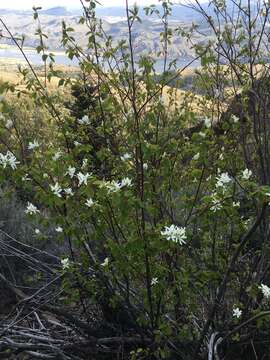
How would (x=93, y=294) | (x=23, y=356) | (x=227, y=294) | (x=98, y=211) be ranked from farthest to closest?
(x=23, y=356), (x=227, y=294), (x=93, y=294), (x=98, y=211)

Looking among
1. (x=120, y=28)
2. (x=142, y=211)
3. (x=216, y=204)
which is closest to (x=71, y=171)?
(x=142, y=211)

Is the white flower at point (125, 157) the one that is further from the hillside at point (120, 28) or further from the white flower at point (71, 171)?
the hillside at point (120, 28)

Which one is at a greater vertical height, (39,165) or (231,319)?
(39,165)

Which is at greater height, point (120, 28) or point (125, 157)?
point (120, 28)

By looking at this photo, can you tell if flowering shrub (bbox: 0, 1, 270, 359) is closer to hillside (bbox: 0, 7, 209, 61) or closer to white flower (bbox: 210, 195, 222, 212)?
white flower (bbox: 210, 195, 222, 212)

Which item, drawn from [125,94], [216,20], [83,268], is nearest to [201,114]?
[216,20]

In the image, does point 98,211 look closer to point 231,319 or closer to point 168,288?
point 168,288

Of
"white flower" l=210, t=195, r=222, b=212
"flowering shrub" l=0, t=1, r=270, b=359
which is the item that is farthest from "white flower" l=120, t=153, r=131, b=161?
"white flower" l=210, t=195, r=222, b=212

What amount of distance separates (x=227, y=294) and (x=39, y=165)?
1.51 m

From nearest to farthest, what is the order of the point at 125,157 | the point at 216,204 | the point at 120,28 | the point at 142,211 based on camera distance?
the point at 216,204 < the point at 142,211 < the point at 125,157 < the point at 120,28

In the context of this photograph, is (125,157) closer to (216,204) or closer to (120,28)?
(216,204)

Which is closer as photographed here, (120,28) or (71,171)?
(71,171)

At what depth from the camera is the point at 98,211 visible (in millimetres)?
2777

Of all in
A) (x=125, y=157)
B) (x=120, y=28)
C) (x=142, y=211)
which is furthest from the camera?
(x=120, y=28)
